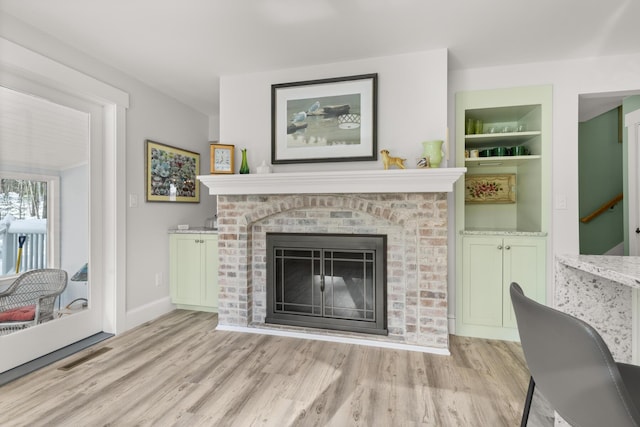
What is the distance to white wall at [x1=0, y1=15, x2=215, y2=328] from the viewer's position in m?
2.75

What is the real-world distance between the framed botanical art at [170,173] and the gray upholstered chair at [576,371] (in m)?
3.15

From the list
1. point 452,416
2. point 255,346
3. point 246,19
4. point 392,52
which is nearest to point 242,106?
point 246,19

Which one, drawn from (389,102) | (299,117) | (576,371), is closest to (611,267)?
(576,371)

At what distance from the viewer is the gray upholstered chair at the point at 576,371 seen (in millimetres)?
693

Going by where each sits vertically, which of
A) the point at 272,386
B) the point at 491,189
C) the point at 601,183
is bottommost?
the point at 272,386

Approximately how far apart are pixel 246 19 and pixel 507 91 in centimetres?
215

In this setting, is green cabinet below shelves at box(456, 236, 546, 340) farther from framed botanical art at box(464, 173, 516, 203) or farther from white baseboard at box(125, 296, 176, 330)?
white baseboard at box(125, 296, 176, 330)

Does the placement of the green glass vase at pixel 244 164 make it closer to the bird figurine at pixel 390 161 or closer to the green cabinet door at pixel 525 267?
the bird figurine at pixel 390 161

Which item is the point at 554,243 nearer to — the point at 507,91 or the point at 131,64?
the point at 507,91

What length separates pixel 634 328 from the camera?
47.6 inches

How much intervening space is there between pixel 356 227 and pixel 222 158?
131 cm

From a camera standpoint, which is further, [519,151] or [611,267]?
[519,151]

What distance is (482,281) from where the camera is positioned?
2.61m

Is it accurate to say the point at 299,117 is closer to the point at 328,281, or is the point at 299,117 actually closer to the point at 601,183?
the point at 328,281
